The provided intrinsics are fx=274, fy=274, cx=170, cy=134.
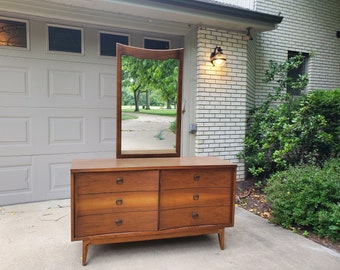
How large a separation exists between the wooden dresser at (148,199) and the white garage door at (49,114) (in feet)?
5.13

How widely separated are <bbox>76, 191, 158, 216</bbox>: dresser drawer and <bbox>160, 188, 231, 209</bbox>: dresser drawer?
103 mm

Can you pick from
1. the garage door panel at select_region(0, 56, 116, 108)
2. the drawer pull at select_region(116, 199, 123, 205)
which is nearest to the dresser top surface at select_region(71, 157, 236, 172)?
the drawer pull at select_region(116, 199, 123, 205)

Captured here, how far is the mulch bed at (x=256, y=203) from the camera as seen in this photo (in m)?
2.82

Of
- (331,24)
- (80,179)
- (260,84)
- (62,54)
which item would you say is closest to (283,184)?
(80,179)

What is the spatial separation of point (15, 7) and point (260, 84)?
4.53 meters

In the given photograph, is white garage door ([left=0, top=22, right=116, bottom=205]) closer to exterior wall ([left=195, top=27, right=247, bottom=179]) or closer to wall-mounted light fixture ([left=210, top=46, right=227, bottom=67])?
exterior wall ([left=195, top=27, right=247, bottom=179])

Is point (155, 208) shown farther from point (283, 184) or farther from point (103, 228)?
point (283, 184)

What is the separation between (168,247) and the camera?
104 inches

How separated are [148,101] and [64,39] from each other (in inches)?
68.7

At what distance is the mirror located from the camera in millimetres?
2689

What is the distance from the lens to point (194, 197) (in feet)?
8.29

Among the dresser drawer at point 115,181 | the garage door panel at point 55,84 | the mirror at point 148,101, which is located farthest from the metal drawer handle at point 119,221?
the garage door panel at point 55,84

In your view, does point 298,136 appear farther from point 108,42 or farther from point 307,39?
point 108,42

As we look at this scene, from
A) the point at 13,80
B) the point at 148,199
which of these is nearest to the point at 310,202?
the point at 148,199
